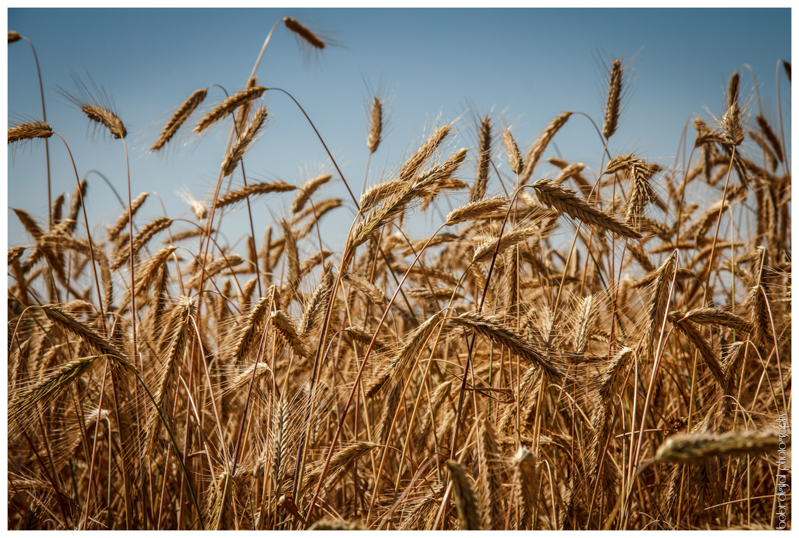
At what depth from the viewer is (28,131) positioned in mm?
1905

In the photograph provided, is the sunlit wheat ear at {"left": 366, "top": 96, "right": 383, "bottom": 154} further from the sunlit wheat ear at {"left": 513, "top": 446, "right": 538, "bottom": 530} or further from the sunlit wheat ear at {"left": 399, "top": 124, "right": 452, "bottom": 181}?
the sunlit wheat ear at {"left": 513, "top": 446, "right": 538, "bottom": 530}

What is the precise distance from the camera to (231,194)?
7.84 feet

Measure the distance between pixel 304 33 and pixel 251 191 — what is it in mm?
1273

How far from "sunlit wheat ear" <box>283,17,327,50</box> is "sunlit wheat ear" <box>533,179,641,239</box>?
Answer: 219cm

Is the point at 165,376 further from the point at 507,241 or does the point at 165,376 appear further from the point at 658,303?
the point at 658,303

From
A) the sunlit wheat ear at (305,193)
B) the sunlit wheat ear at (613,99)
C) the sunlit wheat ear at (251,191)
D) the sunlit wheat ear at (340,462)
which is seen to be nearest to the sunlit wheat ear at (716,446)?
the sunlit wheat ear at (340,462)

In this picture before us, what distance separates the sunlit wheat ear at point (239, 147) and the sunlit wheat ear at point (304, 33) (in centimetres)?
96

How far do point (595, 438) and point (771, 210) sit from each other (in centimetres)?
319

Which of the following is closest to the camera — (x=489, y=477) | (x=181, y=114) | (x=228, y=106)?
(x=489, y=477)

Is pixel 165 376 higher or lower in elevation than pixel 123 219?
lower

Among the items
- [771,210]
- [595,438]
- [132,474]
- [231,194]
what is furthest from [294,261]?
[771,210]

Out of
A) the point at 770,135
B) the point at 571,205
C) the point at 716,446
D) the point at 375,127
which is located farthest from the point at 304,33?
the point at 770,135

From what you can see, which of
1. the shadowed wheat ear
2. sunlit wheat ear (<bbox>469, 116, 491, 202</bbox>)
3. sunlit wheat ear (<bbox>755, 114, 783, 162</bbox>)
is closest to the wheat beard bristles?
sunlit wheat ear (<bbox>469, 116, 491, 202</bbox>)
